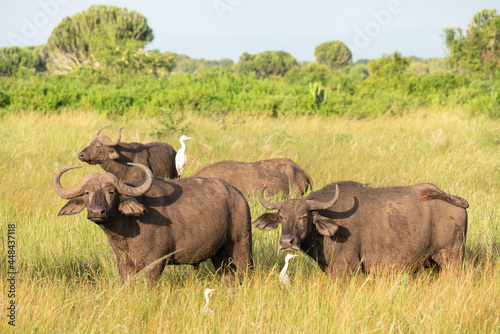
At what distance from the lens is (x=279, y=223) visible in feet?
16.9

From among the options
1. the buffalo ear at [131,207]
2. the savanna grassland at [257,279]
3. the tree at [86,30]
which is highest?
the tree at [86,30]

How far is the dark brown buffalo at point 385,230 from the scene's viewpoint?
5094 mm

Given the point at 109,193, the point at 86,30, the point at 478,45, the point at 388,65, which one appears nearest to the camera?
the point at 109,193

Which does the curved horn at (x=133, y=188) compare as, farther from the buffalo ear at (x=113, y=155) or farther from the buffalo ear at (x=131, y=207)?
the buffalo ear at (x=113, y=155)

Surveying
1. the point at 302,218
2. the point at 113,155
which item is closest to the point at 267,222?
the point at 302,218

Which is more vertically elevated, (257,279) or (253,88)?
(253,88)

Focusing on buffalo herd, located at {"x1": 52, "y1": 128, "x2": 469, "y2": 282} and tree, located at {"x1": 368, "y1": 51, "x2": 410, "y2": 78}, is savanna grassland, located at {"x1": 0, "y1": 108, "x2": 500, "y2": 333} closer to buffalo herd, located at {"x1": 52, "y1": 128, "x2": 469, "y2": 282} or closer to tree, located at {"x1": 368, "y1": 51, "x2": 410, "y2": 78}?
buffalo herd, located at {"x1": 52, "y1": 128, "x2": 469, "y2": 282}

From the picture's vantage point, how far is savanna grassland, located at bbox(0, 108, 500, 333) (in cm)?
410

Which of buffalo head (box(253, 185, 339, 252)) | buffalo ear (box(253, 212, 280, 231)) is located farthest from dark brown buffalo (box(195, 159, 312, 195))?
buffalo head (box(253, 185, 339, 252))

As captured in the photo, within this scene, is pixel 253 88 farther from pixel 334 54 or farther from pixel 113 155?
pixel 334 54

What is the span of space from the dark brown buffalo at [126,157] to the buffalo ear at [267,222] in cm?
465

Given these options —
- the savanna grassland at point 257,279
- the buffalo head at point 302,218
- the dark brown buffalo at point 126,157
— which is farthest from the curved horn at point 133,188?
the dark brown buffalo at point 126,157

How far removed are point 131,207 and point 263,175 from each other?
160 inches

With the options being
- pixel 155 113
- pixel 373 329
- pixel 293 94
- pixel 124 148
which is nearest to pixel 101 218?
pixel 373 329
